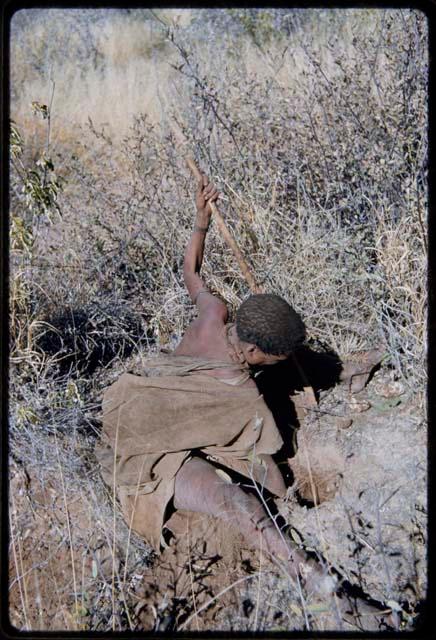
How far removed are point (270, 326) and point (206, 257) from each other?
1409 mm

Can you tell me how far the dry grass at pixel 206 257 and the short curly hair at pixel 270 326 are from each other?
80 cm

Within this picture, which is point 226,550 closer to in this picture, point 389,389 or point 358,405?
point 358,405

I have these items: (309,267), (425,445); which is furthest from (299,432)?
(309,267)

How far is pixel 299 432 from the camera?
10.3 feet

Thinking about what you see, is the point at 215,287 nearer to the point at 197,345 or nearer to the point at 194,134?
the point at 197,345

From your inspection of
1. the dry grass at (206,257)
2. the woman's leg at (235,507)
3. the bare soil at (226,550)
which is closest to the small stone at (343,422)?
the bare soil at (226,550)

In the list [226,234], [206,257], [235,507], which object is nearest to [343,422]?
[235,507]

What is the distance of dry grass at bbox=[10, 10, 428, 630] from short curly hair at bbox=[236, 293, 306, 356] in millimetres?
796

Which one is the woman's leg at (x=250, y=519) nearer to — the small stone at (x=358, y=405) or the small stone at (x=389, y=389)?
the small stone at (x=358, y=405)

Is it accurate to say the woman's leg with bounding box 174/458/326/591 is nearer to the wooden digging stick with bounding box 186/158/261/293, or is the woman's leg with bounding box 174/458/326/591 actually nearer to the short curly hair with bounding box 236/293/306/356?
the short curly hair with bounding box 236/293/306/356

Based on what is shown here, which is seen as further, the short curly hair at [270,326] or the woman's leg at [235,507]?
the short curly hair at [270,326]

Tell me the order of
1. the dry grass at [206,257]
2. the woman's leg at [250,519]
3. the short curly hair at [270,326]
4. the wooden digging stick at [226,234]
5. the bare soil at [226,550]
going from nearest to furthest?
the woman's leg at [250,519] → the bare soil at [226,550] → the short curly hair at [270,326] → the dry grass at [206,257] → the wooden digging stick at [226,234]

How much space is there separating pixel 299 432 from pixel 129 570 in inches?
42.0

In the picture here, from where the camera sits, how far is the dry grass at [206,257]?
275cm
